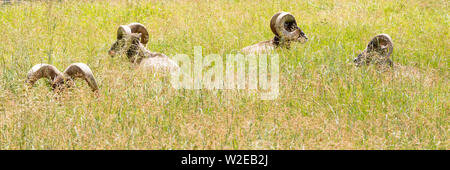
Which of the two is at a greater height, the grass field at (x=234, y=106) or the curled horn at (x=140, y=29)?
the curled horn at (x=140, y=29)

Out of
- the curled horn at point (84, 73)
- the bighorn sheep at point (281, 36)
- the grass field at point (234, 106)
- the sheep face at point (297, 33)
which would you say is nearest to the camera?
the grass field at point (234, 106)

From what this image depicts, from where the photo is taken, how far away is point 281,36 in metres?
8.78

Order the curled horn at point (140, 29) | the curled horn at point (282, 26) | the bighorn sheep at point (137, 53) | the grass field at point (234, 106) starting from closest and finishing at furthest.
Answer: the grass field at point (234, 106) < the bighorn sheep at point (137, 53) < the curled horn at point (140, 29) < the curled horn at point (282, 26)

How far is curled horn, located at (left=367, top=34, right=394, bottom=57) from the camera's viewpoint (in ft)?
23.9

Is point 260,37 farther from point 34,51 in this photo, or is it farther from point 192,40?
point 34,51

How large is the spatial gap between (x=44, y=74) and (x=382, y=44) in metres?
4.84

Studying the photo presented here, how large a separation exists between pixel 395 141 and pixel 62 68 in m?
4.78

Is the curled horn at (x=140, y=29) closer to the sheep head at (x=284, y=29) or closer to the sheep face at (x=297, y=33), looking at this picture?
the sheep head at (x=284, y=29)

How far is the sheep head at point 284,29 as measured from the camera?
8.74 metres

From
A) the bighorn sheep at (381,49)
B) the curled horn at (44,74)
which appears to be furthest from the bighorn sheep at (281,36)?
the curled horn at (44,74)

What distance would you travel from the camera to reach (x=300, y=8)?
12.7m

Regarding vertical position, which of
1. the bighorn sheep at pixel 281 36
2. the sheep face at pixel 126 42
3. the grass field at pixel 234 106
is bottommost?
the grass field at pixel 234 106

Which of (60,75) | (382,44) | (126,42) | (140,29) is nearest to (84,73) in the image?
(60,75)

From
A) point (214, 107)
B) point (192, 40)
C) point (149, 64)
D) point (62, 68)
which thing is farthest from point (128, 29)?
point (214, 107)
